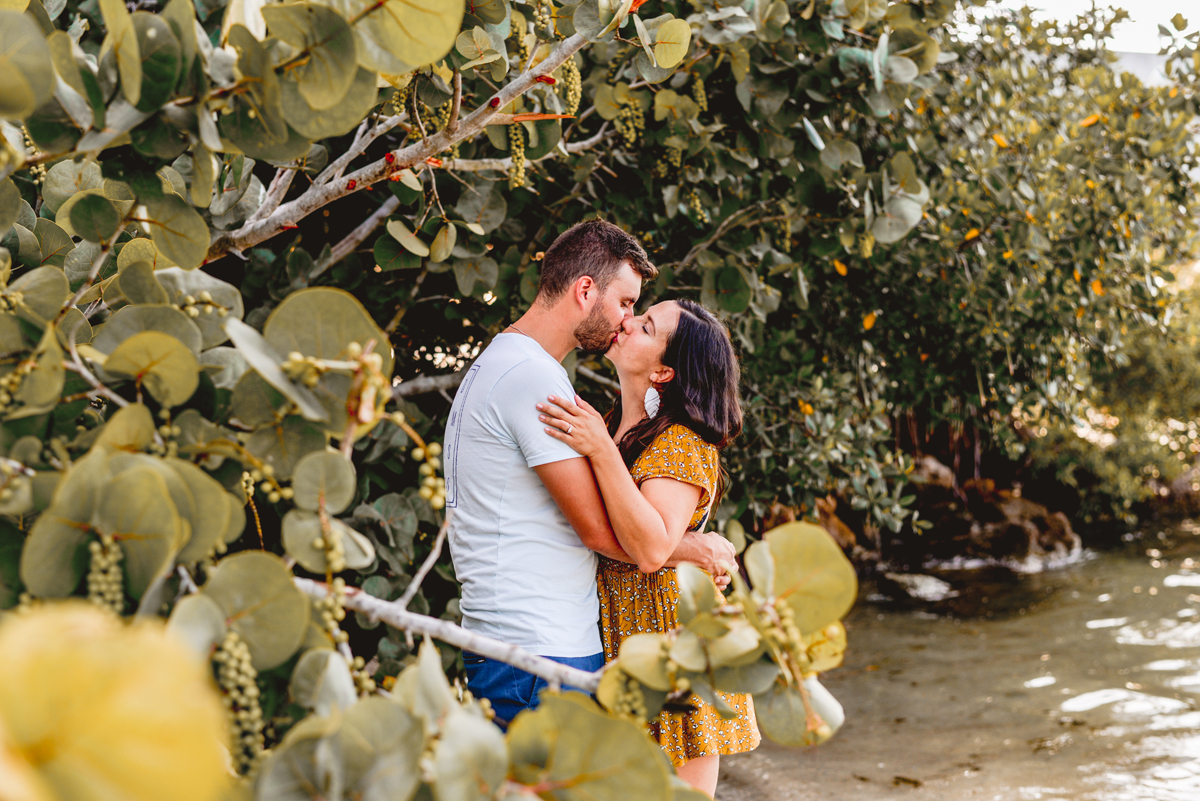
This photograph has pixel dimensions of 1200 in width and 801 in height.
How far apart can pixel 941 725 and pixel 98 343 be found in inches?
206

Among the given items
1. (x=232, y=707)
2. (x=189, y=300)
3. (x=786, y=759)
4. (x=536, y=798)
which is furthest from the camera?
(x=786, y=759)

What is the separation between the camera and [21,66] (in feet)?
2.11

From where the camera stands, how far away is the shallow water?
13.1 ft

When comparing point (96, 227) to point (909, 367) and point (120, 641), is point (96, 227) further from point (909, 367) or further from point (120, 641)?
point (909, 367)

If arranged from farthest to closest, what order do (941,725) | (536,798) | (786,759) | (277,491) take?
1. (941,725)
2. (786,759)
3. (277,491)
4. (536,798)


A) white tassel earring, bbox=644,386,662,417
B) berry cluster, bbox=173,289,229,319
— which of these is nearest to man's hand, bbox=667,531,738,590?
white tassel earring, bbox=644,386,662,417

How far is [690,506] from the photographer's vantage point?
1.94 meters

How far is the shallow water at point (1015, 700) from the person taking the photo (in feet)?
13.1

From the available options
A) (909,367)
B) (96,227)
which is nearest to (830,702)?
(96,227)

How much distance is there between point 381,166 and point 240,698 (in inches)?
52.4

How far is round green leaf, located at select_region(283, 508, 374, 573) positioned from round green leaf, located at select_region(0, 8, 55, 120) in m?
0.40

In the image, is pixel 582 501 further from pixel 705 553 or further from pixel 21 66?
pixel 21 66

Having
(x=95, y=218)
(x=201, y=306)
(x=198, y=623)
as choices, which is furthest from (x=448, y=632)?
(x=95, y=218)

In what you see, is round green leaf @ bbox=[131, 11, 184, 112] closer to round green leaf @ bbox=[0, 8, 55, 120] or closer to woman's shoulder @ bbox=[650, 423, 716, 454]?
round green leaf @ bbox=[0, 8, 55, 120]
